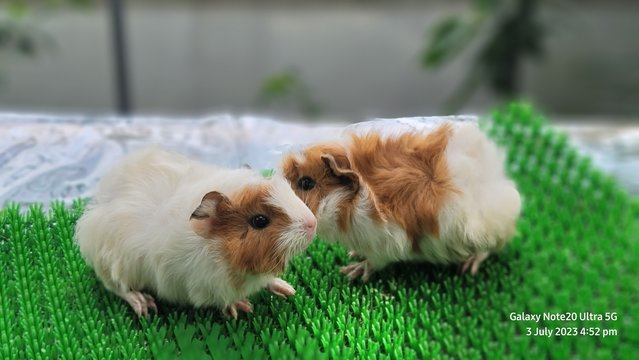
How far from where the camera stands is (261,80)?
413cm

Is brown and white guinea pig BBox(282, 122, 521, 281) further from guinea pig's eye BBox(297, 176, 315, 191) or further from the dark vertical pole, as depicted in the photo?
the dark vertical pole

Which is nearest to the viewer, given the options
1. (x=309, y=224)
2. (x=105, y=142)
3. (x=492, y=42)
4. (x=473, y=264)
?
(x=309, y=224)

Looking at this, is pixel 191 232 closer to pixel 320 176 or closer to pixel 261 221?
pixel 261 221

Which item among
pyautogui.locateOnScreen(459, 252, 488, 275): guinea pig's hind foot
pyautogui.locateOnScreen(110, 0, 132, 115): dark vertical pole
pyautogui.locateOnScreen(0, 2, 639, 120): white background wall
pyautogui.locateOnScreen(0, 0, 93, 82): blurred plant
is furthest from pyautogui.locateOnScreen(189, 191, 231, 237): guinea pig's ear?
pyautogui.locateOnScreen(0, 0, 93, 82): blurred plant

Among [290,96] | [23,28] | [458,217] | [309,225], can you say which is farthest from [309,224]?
[23,28]

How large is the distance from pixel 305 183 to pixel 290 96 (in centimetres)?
301

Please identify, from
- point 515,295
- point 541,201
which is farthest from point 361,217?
point 541,201

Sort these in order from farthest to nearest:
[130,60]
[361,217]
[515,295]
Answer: [130,60]
[515,295]
[361,217]

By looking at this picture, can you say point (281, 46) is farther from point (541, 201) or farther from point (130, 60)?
point (541, 201)

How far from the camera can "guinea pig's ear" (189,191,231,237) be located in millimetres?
970

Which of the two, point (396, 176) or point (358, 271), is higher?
point (396, 176)

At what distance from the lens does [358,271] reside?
1.25m

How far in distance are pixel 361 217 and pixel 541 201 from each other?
0.82 meters

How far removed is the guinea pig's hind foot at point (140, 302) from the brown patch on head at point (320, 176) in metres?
0.35
